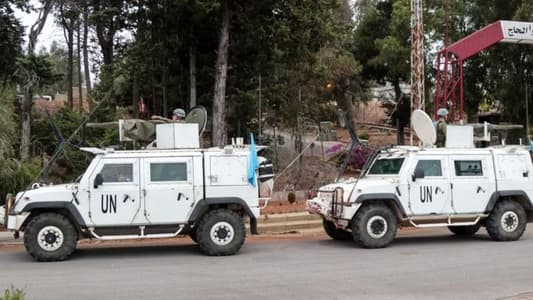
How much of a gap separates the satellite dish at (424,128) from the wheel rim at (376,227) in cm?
230

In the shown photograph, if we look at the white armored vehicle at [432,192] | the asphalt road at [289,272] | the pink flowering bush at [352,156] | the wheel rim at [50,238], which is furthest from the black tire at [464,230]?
the pink flowering bush at [352,156]

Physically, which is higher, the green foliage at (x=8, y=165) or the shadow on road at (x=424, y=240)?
the green foliage at (x=8, y=165)

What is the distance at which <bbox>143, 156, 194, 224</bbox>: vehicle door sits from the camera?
11.7 metres

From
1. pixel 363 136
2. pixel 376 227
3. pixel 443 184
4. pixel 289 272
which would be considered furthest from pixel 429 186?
pixel 363 136

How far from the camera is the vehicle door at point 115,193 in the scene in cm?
1152

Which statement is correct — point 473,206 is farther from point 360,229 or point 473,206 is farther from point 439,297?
point 439,297

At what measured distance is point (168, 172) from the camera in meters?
11.8

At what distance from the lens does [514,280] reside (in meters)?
9.55

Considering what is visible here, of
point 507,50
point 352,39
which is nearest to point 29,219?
point 507,50

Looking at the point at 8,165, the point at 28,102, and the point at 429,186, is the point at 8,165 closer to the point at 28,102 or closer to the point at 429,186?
the point at 28,102

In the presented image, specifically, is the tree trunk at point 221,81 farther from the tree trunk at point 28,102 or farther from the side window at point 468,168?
the side window at point 468,168

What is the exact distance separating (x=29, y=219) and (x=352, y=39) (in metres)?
33.0

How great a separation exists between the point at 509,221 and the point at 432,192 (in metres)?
1.91

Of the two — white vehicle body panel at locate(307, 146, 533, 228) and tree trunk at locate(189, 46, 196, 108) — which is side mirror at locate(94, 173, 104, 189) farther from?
tree trunk at locate(189, 46, 196, 108)
